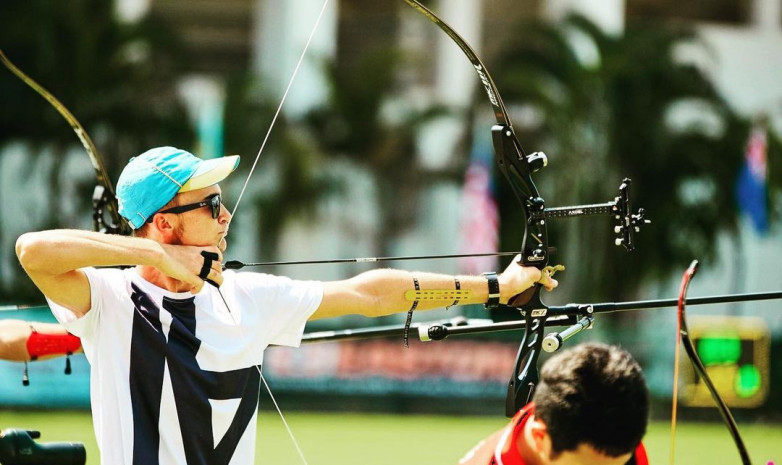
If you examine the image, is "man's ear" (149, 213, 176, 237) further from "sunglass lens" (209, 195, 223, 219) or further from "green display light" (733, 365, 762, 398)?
"green display light" (733, 365, 762, 398)

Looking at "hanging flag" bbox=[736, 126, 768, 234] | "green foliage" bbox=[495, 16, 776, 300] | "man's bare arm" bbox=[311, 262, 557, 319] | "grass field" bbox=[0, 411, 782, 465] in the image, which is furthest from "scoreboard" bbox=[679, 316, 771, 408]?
"man's bare arm" bbox=[311, 262, 557, 319]

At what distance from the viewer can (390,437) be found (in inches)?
565

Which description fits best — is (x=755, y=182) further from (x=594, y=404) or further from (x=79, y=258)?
(x=594, y=404)

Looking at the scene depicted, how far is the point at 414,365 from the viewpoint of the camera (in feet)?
56.1

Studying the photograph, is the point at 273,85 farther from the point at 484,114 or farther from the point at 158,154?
the point at 158,154

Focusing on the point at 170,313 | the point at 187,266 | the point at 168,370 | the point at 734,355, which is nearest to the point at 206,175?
the point at 187,266

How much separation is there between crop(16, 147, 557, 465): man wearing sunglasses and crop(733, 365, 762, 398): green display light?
13.2 meters

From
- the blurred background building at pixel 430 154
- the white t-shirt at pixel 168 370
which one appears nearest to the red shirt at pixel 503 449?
the white t-shirt at pixel 168 370

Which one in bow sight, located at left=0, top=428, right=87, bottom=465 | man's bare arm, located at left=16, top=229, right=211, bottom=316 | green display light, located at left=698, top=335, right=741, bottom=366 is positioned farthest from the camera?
green display light, located at left=698, top=335, right=741, bottom=366

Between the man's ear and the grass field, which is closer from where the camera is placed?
the man's ear

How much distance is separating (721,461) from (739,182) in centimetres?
1089

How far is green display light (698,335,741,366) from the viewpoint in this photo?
15531 mm

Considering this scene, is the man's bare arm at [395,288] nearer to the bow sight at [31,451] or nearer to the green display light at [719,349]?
the bow sight at [31,451]

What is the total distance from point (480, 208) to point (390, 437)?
9539mm
